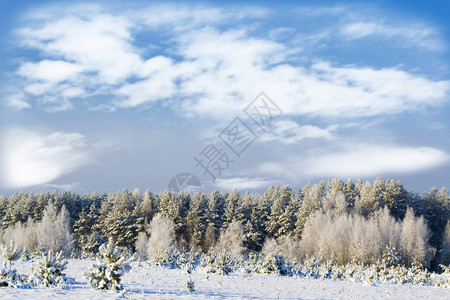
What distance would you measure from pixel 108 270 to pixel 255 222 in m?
50.8

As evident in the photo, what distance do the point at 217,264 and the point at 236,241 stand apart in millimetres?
37194

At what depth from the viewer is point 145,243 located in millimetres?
56812

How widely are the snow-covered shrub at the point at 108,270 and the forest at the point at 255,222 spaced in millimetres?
38987

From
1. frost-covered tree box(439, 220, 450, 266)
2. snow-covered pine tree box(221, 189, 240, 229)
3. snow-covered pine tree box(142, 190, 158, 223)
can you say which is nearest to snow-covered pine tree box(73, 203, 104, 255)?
snow-covered pine tree box(142, 190, 158, 223)

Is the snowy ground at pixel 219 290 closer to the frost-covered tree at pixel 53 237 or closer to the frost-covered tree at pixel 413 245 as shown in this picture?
the frost-covered tree at pixel 53 237

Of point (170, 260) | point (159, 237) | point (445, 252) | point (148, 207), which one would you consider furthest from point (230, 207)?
point (170, 260)

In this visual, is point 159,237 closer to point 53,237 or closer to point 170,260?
point 53,237

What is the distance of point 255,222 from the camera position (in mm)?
61625

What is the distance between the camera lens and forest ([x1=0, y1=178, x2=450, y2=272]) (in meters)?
50.8

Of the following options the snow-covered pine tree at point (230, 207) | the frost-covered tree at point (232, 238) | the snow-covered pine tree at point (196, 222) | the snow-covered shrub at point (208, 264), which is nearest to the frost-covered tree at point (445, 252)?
the frost-covered tree at point (232, 238)

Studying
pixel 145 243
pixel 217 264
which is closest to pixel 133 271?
pixel 217 264

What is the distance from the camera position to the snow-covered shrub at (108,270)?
40.0 ft

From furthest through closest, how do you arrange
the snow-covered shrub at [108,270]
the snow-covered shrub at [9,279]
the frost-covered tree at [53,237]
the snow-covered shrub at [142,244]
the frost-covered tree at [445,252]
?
1. the frost-covered tree at [445,252]
2. the snow-covered shrub at [142,244]
3. the frost-covered tree at [53,237]
4. the snow-covered shrub at [9,279]
5. the snow-covered shrub at [108,270]

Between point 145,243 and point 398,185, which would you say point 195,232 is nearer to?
point 145,243
